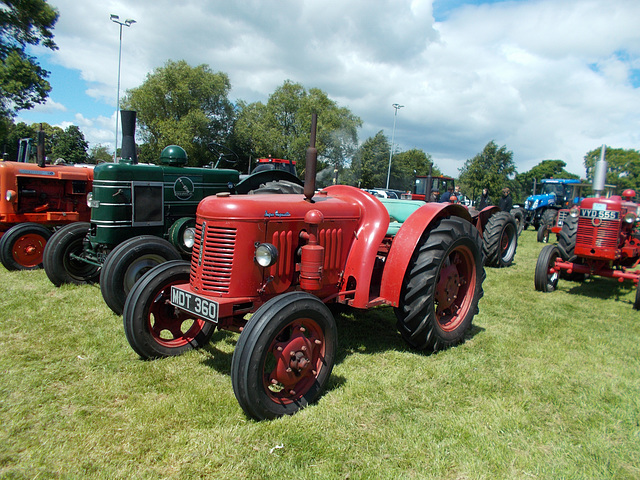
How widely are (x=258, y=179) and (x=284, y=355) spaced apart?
5.04 metres

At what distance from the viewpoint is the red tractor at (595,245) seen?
6180 mm

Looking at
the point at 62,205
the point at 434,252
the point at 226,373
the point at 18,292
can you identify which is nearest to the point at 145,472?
the point at 226,373

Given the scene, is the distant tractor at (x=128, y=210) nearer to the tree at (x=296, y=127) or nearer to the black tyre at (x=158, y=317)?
the black tyre at (x=158, y=317)

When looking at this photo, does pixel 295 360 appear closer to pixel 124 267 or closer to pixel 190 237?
pixel 190 237

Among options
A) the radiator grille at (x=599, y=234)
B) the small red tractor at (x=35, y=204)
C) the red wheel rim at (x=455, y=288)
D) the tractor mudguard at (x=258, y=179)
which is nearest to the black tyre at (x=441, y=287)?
the red wheel rim at (x=455, y=288)

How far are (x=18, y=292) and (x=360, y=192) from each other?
15.1ft

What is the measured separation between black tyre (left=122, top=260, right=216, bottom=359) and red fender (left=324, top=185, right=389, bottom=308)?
132cm

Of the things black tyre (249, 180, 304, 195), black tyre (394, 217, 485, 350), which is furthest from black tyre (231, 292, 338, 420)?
black tyre (249, 180, 304, 195)

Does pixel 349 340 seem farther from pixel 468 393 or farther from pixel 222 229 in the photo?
pixel 222 229

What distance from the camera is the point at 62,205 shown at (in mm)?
7254

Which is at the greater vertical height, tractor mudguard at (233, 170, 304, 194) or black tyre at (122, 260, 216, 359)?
tractor mudguard at (233, 170, 304, 194)

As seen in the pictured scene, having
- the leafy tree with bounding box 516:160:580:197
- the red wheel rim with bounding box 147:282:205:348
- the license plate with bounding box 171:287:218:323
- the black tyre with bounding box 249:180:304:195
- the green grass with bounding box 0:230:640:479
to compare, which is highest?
the leafy tree with bounding box 516:160:580:197

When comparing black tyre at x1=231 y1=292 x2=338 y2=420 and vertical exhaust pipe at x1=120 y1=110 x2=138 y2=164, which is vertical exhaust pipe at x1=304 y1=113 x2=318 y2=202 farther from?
vertical exhaust pipe at x1=120 y1=110 x2=138 y2=164

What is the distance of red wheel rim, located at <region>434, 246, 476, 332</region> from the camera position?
391 centimetres
